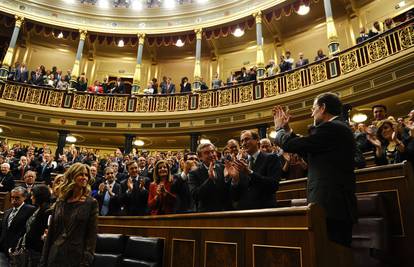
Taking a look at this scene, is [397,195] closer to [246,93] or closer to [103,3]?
[246,93]

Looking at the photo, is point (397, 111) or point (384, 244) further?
point (397, 111)

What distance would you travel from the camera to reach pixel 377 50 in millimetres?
7473

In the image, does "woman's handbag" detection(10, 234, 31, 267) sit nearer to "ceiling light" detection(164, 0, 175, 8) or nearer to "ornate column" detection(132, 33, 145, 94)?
"ornate column" detection(132, 33, 145, 94)

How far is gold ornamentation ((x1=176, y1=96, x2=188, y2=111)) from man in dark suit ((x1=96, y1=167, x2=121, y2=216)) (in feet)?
20.6

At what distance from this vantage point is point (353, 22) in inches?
419

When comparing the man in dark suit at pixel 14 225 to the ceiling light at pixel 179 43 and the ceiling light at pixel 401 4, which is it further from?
the ceiling light at pixel 401 4

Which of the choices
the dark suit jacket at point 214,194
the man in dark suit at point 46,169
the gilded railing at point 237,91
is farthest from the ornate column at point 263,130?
the dark suit jacket at point 214,194

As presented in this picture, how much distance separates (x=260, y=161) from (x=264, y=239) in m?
1.08

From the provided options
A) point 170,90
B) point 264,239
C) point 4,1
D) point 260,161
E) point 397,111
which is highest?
point 4,1

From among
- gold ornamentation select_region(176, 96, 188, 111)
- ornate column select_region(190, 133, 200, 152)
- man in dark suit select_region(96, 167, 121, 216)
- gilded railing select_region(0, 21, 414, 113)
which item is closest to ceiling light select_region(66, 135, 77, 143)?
gilded railing select_region(0, 21, 414, 113)

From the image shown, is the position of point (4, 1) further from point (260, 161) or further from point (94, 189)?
point (260, 161)

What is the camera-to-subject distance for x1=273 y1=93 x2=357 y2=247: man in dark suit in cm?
179

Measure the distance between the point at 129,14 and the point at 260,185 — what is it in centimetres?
1220

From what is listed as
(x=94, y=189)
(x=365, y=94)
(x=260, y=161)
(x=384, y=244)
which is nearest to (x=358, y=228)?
(x=384, y=244)
